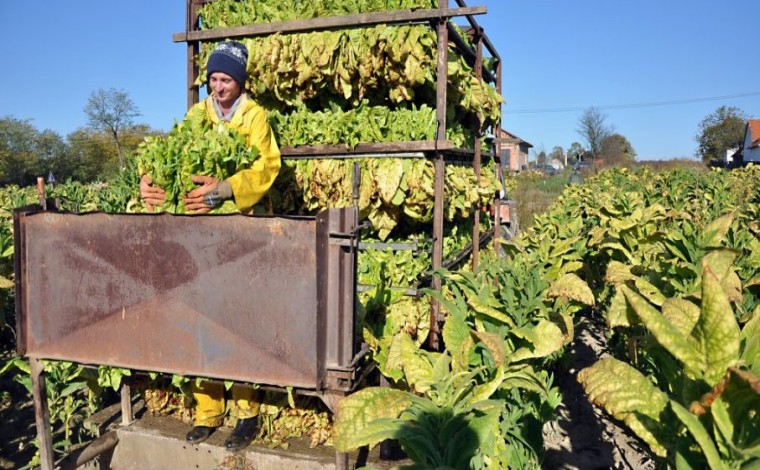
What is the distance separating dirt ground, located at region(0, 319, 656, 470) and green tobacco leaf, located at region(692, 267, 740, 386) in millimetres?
1893

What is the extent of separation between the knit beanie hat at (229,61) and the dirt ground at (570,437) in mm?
3103

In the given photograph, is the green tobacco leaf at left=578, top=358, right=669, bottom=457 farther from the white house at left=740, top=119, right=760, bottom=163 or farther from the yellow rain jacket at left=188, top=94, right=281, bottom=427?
the white house at left=740, top=119, right=760, bottom=163

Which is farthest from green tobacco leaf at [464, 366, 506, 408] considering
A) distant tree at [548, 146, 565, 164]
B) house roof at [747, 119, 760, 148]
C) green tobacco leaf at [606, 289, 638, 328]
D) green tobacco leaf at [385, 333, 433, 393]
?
distant tree at [548, 146, 565, 164]

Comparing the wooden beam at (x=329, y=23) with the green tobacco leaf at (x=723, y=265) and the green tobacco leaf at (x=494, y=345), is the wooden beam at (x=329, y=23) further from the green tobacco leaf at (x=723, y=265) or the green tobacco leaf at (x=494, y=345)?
the green tobacco leaf at (x=494, y=345)

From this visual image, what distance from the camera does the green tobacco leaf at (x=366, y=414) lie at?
2166mm

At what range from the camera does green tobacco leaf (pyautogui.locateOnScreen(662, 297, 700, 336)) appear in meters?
2.28

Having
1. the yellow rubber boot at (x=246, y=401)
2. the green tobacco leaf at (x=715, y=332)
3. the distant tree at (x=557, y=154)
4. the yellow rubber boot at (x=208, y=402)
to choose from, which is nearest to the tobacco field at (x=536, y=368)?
the green tobacco leaf at (x=715, y=332)

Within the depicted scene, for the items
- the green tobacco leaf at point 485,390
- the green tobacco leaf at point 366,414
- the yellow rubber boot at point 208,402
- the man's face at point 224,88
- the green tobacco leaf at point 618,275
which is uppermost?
the man's face at point 224,88

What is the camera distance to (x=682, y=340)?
1.94 meters

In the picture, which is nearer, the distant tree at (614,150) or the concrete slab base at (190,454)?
the concrete slab base at (190,454)

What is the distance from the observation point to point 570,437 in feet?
14.5

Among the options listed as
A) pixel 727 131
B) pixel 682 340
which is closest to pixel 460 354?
pixel 682 340

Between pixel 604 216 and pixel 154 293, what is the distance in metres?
6.26

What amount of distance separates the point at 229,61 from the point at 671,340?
3.11 m
